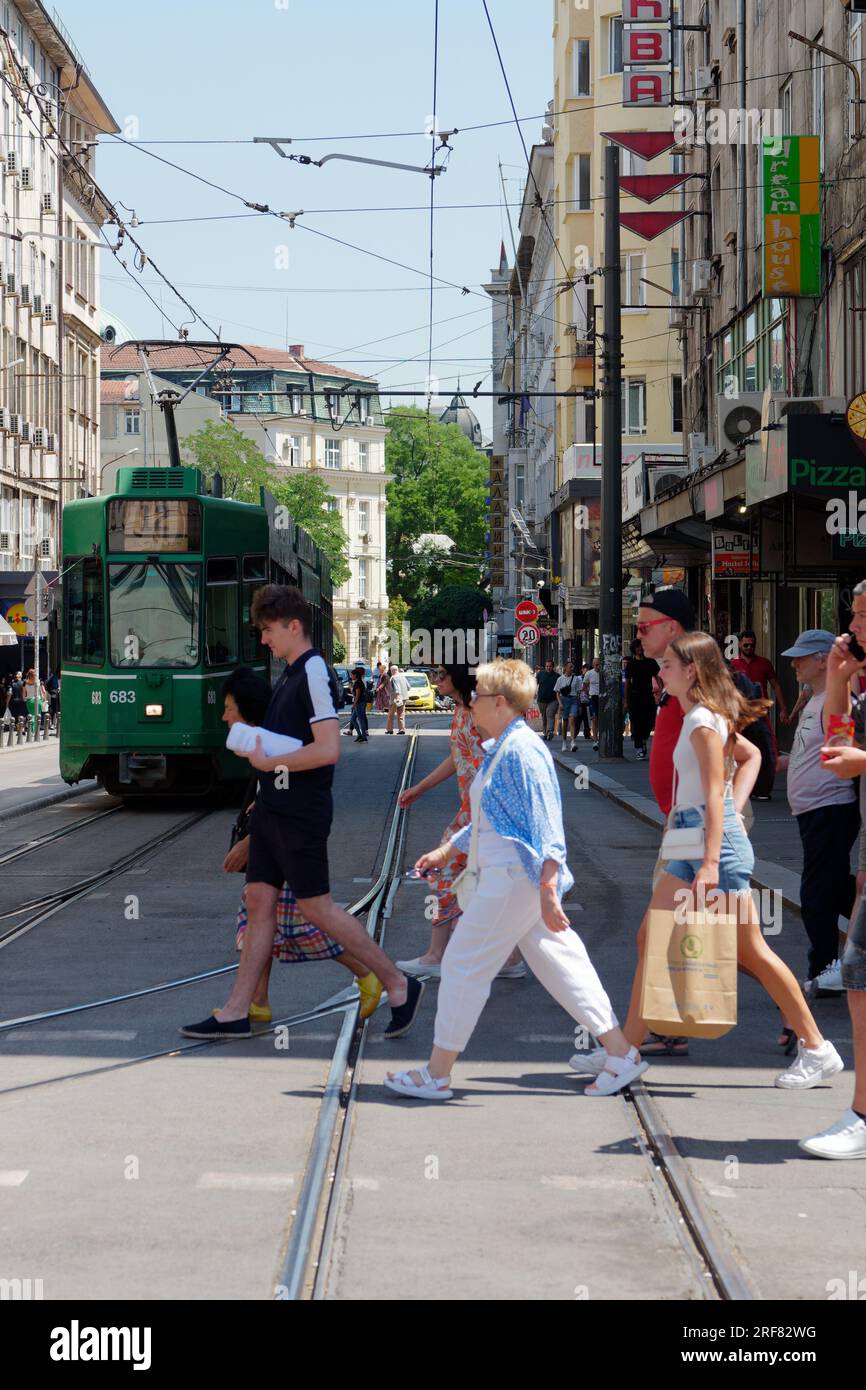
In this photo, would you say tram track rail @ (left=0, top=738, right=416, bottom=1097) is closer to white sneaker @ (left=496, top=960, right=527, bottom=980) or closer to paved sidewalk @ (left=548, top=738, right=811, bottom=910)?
white sneaker @ (left=496, top=960, right=527, bottom=980)

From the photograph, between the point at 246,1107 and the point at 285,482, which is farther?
the point at 285,482

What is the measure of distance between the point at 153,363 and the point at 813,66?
8565 cm

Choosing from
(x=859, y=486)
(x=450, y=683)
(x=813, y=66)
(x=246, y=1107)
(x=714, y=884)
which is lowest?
(x=246, y=1107)

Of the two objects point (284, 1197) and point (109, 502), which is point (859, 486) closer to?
point (109, 502)

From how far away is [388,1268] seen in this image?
474 cm

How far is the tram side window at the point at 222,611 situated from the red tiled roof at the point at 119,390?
274 feet

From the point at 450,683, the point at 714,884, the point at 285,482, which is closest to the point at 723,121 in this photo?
the point at 450,683

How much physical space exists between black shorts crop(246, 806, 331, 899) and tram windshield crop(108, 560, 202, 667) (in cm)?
1225

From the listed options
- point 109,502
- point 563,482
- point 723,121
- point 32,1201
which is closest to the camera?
point 32,1201

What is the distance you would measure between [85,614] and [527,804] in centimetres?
1418

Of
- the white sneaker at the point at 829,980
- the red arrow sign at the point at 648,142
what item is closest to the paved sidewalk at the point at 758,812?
the white sneaker at the point at 829,980

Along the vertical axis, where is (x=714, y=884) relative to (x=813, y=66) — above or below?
below

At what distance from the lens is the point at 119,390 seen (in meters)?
108
